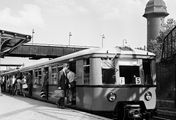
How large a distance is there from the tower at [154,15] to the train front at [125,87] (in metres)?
68.3

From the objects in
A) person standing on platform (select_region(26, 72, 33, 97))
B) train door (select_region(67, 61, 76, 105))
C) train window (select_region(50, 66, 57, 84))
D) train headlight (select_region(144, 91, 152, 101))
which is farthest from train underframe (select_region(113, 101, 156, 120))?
person standing on platform (select_region(26, 72, 33, 97))

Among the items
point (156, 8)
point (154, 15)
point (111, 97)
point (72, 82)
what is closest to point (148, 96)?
point (111, 97)

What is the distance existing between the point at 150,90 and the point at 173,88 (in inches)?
354

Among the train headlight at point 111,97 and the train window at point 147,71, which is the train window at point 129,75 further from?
the train headlight at point 111,97

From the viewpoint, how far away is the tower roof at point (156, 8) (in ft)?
272

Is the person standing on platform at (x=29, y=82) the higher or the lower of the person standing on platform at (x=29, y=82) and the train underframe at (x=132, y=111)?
the higher

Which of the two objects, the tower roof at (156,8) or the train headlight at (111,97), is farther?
the tower roof at (156,8)

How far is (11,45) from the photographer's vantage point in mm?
21703

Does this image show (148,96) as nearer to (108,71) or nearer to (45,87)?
(108,71)

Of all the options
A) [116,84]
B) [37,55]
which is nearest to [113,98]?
[116,84]

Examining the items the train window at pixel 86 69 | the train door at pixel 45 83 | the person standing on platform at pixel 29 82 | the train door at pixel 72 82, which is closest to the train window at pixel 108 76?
the train window at pixel 86 69

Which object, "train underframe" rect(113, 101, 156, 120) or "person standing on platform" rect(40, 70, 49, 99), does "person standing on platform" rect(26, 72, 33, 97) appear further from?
"train underframe" rect(113, 101, 156, 120)

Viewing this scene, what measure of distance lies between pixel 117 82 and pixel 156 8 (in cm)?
7510

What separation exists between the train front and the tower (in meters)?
68.3
